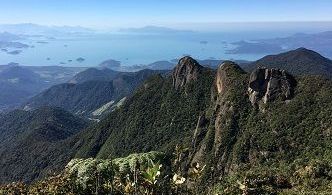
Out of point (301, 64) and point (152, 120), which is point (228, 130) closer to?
point (152, 120)

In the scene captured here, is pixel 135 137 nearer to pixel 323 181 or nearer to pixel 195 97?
pixel 195 97

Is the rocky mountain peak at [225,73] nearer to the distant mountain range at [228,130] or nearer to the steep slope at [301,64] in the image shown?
the distant mountain range at [228,130]

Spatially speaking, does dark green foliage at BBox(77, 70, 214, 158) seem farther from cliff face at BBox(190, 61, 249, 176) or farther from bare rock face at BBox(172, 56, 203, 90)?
cliff face at BBox(190, 61, 249, 176)

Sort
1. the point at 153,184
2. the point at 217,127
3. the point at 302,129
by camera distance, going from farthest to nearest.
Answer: the point at 217,127 < the point at 302,129 < the point at 153,184

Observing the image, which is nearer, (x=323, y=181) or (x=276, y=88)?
(x=323, y=181)

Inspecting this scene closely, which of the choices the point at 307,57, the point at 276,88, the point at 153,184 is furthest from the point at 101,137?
the point at 307,57

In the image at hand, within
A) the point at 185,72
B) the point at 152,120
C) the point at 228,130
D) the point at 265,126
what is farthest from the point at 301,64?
the point at 265,126
